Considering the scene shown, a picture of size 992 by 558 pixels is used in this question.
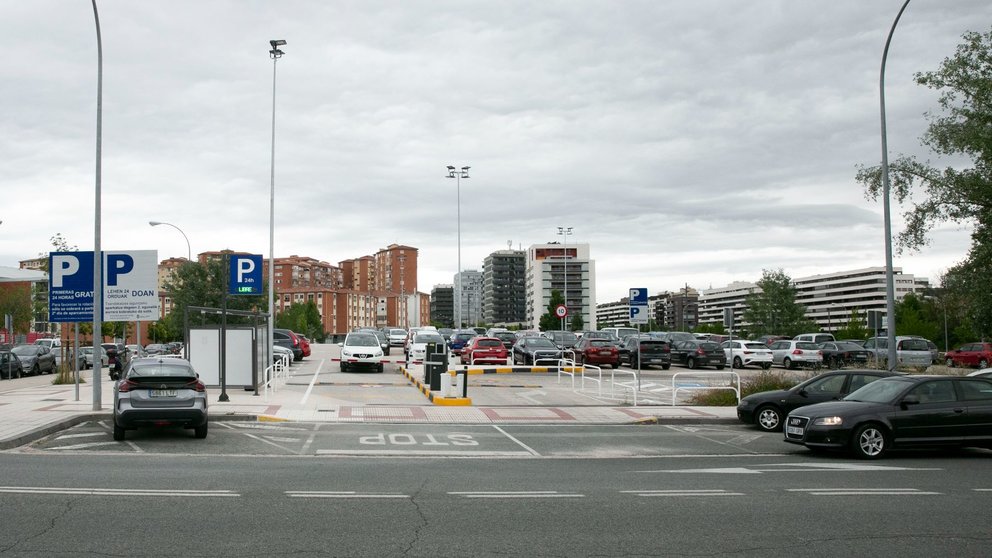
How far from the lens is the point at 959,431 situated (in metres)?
14.2

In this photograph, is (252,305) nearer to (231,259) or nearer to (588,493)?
(231,259)

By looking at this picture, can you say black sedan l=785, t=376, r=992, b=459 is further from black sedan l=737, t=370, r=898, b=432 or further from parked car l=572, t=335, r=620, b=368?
parked car l=572, t=335, r=620, b=368

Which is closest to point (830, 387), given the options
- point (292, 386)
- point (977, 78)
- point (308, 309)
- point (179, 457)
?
point (179, 457)

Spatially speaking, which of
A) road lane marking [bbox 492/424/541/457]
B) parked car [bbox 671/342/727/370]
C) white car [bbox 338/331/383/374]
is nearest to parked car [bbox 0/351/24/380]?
white car [bbox 338/331/383/374]

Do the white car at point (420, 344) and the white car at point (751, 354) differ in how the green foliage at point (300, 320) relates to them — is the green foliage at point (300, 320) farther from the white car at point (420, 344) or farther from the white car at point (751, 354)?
the white car at point (751, 354)

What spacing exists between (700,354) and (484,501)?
33302 millimetres

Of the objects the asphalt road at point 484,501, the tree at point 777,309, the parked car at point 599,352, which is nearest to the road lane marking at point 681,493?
the asphalt road at point 484,501

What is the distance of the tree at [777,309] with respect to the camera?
289 feet

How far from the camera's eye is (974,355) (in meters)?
40.1

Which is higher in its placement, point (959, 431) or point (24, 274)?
point (24, 274)

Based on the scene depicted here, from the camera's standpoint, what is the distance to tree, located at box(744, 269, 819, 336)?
88.2 metres

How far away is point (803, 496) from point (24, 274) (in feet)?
285

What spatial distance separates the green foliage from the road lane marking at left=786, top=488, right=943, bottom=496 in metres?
96.2

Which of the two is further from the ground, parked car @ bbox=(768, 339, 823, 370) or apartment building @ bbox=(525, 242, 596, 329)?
apartment building @ bbox=(525, 242, 596, 329)
